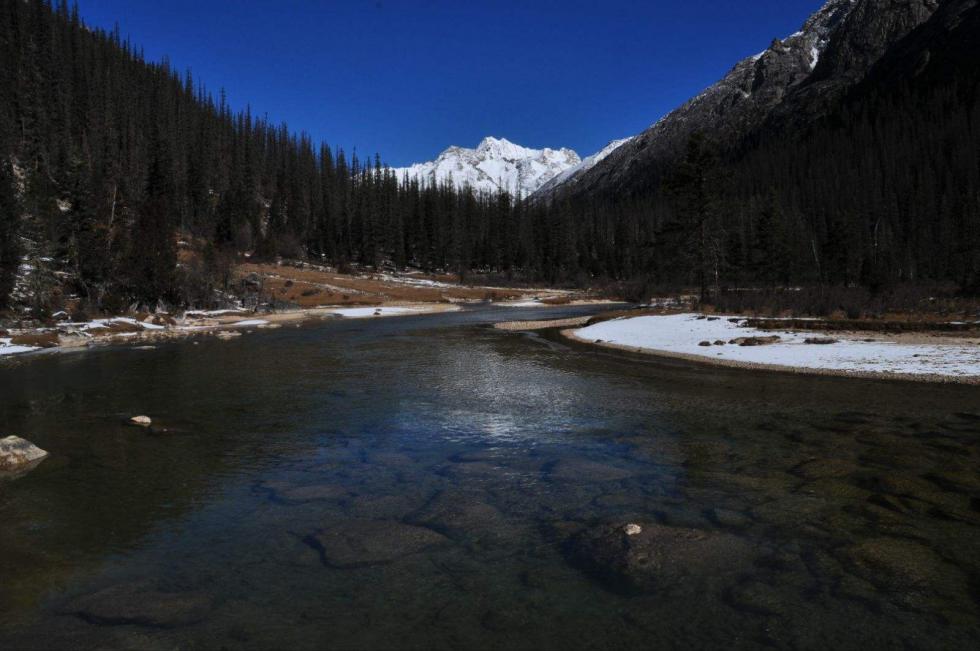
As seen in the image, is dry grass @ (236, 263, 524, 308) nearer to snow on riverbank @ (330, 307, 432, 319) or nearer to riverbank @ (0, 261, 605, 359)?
riverbank @ (0, 261, 605, 359)

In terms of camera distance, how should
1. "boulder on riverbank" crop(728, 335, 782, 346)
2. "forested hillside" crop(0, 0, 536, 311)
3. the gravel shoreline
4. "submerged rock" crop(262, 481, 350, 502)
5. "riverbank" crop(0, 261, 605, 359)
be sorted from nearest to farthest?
"submerged rock" crop(262, 481, 350, 502) → the gravel shoreline → "boulder on riverbank" crop(728, 335, 782, 346) → "riverbank" crop(0, 261, 605, 359) → "forested hillside" crop(0, 0, 536, 311)

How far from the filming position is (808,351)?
2200 centimetres

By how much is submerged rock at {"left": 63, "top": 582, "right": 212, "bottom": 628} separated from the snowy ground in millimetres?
19805

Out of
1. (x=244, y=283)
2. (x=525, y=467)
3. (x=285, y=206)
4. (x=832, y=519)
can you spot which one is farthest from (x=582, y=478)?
(x=285, y=206)

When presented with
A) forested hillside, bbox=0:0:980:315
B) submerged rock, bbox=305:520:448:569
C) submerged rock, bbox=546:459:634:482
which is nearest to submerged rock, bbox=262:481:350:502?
submerged rock, bbox=305:520:448:569

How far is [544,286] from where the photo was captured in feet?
373

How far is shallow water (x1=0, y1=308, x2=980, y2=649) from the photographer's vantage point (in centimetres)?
562

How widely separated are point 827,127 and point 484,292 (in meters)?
165

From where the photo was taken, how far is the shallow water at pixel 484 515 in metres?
5.62

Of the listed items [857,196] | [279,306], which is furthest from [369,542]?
[857,196]

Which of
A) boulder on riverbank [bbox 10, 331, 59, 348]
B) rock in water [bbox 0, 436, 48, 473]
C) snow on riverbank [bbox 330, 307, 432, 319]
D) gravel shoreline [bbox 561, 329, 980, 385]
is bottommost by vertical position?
rock in water [bbox 0, 436, 48, 473]

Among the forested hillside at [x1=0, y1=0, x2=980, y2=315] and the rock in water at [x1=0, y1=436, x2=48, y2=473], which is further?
the forested hillside at [x1=0, y1=0, x2=980, y2=315]

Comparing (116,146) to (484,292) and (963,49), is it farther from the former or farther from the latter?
(963,49)

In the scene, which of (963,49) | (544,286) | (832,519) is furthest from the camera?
(963,49)
